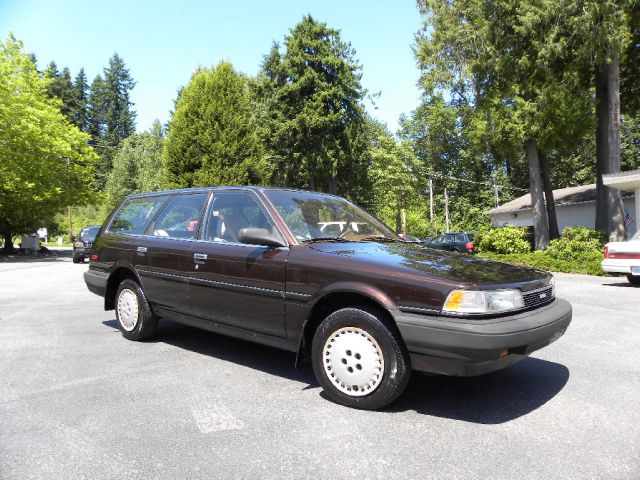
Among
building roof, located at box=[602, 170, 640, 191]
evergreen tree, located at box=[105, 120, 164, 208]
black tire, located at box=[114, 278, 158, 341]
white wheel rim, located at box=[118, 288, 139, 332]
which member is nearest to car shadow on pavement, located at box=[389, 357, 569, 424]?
black tire, located at box=[114, 278, 158, 341]

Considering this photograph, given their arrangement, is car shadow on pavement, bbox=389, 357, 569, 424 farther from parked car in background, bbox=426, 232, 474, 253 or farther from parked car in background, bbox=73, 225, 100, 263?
parked car in background, bbox=73, 225, 100, 263

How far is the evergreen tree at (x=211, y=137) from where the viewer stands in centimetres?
2764

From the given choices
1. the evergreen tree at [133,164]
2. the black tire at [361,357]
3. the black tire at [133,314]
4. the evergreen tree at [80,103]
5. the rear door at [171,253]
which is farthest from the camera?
the evergreen tree at [80,103]

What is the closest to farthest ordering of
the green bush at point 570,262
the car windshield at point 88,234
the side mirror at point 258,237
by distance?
the side mirror at point 258,237 → the green bush at point 570,262 → the car windshield at point 88,234

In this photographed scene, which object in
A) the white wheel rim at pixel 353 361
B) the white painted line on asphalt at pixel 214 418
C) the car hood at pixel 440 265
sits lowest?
the white painted line on asphalt at pixel 214 418

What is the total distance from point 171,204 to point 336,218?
1990 mm

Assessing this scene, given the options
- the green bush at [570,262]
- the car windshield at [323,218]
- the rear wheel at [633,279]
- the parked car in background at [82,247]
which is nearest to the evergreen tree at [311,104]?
the parked car in background at [82,247]

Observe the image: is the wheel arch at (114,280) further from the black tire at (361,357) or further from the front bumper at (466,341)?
the front bumper at (466,341)

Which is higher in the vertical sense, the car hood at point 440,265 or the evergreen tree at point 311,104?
the evergreen tree at point 311,104

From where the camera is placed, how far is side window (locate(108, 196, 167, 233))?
567 cm

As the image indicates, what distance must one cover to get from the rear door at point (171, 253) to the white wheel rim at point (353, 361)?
185 centimetres

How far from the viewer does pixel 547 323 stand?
352 centimetres

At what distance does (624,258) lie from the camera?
35.4 ft

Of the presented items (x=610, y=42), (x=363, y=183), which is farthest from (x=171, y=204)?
(x=363, y=183)
